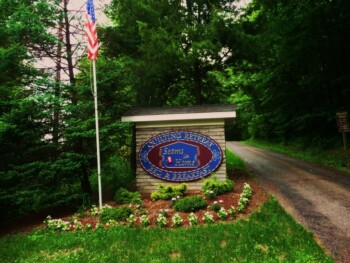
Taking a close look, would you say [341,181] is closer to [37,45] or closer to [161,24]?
[161,24]

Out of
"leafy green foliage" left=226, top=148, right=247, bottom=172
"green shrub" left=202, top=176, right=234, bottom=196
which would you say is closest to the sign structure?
"leafy green foliage" left=226, top=148, right=247, bottom=172

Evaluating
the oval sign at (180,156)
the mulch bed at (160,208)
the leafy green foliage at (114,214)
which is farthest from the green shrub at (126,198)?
the oval sign at (180,156)

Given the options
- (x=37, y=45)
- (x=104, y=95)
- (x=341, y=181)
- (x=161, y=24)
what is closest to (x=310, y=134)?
(x=341, y=181)

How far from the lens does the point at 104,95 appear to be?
355 inches

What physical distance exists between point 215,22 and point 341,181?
709 cm

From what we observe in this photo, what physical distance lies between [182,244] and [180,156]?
408 centimetres

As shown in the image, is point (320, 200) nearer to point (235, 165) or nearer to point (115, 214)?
point (115, 214)

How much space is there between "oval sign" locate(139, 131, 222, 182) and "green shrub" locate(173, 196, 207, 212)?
1.93m

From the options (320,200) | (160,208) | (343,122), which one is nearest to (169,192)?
(160,208)

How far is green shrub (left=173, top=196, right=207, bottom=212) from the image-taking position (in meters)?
7.03

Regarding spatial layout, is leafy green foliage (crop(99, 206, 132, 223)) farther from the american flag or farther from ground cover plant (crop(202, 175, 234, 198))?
the american flag

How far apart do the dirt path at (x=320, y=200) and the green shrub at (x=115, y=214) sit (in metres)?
3.97

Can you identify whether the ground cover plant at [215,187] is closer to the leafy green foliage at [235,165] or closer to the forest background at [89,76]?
the forest background at [89,76]

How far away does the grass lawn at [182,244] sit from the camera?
490cm
